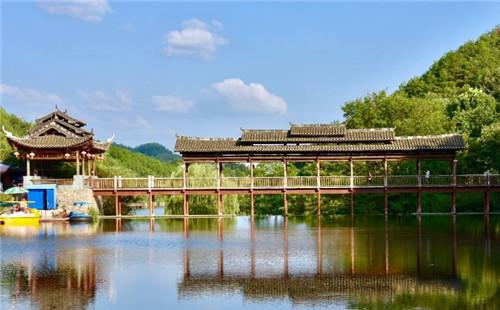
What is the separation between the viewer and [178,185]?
49094 mm

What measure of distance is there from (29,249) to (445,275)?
16.7m

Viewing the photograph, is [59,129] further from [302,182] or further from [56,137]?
[302,182]

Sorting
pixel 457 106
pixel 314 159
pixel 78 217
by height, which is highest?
pixel 457 106

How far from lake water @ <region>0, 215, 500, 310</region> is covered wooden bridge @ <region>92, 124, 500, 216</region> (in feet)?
27.8

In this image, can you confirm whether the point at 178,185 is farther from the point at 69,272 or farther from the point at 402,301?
the point at 402,301

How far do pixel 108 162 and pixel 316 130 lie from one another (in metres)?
30.4

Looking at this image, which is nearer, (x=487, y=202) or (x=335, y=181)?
(x=487, y=202)

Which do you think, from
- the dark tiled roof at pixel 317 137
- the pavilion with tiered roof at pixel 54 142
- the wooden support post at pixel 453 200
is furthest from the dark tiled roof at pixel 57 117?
the wooden support post at pixel 453 200

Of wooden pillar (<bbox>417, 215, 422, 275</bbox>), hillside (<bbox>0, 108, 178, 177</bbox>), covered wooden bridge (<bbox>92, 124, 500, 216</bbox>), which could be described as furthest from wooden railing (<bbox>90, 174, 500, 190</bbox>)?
hillside (<bbox>0, 108, 178, 177</bbox>)

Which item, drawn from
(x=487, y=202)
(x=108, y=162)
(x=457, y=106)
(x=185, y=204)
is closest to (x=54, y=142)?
(x=185, y=204)

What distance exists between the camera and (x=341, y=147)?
158 ft

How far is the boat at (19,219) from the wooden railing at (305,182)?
225 inches

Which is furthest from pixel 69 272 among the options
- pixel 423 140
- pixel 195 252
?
pixel 423 140

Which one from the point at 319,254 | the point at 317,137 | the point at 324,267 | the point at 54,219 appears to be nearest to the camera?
the point at 324,267
